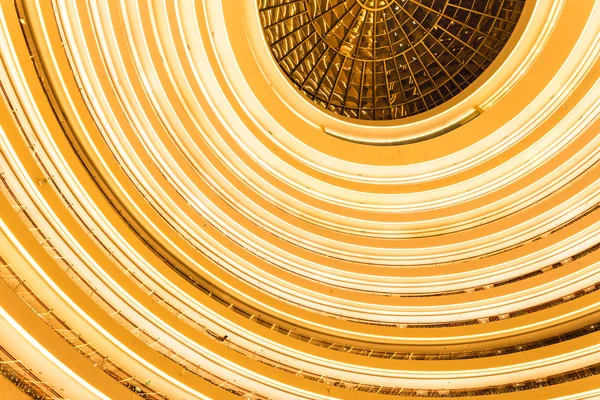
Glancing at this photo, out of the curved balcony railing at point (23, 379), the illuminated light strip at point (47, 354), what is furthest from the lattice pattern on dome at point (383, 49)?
the curved balcony railing at point (23, 379)

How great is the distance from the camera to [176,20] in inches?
488

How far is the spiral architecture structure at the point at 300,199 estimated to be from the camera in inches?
368

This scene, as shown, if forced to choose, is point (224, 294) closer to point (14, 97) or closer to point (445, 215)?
point (14, 97)

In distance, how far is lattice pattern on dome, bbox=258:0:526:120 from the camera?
17234 mm

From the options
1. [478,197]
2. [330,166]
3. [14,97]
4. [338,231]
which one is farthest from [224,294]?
[478,197]

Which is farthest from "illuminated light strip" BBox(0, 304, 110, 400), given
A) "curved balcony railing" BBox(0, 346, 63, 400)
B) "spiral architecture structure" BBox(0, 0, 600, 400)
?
"curved balcony railing" BBox(0, 346, 63, 400)

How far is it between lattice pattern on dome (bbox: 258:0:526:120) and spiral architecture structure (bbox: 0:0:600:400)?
3.7 inches

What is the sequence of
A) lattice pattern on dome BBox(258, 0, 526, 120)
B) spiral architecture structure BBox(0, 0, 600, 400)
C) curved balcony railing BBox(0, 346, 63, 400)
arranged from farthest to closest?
lattice pattern on dome BBox(258, 0, 526, 120)
spiral architecture structure BBox(0, 0, 600, 400)
curved balcony railing BBox(0, 346, 63, 400)

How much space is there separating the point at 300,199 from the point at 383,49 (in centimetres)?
839

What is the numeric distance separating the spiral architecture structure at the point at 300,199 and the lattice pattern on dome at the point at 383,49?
0.31ft

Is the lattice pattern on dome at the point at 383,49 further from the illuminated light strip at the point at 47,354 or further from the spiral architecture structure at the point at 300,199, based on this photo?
the illuminated light strip at the point at 47,354

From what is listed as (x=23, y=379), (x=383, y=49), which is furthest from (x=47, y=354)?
(x=383, y=49)

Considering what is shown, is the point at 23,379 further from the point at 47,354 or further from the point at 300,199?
the point at 300,199

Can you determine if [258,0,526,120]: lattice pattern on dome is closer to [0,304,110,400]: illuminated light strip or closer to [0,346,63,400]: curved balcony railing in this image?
[0,304,110,400]: illuminated light strip
